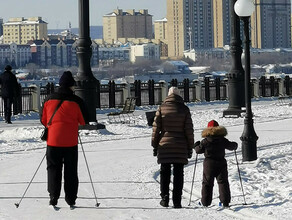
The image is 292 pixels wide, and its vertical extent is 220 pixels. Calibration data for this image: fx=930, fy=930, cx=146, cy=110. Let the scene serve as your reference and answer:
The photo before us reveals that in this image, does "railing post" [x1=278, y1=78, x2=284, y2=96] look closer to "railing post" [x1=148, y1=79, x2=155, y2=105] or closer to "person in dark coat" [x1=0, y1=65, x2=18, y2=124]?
"railing post" [x1=148, y1=79, x2=155, y2=105]

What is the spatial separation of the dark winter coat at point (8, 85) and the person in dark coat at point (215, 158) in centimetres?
1524

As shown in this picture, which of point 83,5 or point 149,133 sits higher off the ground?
point 83,5

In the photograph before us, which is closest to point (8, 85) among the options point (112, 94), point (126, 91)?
point (112, 94)

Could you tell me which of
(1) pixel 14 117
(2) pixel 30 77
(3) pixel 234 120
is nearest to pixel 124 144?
(3) pixel 234 120

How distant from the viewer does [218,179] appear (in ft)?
36.7

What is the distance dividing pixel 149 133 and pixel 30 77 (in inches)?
6990

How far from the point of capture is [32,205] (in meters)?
11.4

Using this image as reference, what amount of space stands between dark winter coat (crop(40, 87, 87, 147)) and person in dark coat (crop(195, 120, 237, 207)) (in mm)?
1488

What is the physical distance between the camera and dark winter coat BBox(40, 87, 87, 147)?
10852mm

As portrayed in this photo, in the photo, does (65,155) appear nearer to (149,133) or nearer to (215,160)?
(215,160)

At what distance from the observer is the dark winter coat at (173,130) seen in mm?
10891

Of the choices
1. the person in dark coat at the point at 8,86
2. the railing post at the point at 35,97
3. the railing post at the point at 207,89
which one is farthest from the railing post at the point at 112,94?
the person in dark coat at the point at 8,86

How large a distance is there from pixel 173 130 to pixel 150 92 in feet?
86.6

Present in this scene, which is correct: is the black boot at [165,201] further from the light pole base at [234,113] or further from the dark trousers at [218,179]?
the light pole base at [234,113]
